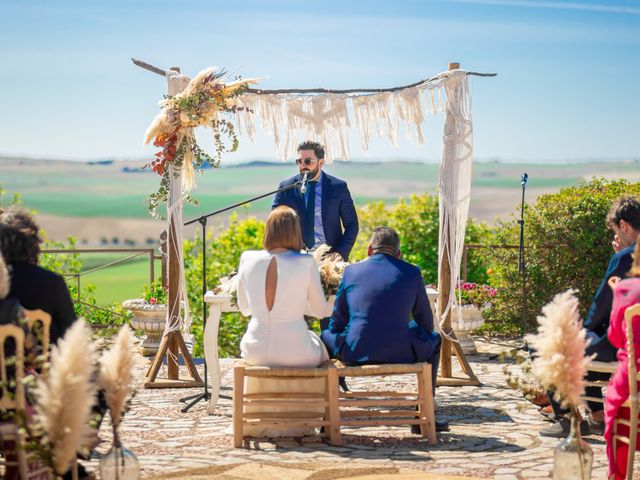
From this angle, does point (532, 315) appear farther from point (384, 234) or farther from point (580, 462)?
point (580, 462)

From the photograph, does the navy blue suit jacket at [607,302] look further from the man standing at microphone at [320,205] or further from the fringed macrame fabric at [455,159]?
the man standing at microphone at [320,205]

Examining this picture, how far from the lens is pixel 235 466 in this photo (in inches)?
196

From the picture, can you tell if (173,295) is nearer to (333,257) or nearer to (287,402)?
(333,257)

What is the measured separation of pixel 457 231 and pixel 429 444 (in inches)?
91.6

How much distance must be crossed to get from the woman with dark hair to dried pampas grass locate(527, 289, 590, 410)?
2.35 meters

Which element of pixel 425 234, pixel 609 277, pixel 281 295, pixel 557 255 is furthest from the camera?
pixel 425 234

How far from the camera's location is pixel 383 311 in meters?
5.62

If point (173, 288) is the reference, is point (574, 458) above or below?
below

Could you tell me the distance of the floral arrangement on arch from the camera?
700 centimetres

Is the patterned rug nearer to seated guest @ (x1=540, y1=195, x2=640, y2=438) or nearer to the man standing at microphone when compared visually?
seated guest @ (x1=540, y1=195, x2=640, y2=438)

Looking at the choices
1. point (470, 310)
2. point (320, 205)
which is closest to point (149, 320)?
point (320, 205)

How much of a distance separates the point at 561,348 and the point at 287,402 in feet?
8.65

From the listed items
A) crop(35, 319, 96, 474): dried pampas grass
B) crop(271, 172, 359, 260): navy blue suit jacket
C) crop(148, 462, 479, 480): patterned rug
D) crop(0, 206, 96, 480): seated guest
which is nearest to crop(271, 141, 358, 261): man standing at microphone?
crop(271, 172, 359, 260): navy blue suit jacket

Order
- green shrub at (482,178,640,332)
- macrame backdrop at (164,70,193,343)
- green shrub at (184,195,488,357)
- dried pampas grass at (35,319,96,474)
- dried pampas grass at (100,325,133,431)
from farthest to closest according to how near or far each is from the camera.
Result: 1. green shrub at (184,195,488,357)
2. green shrub at (482,178,640,332)
3. macrame backdrop at (164,70,193,343)
4. dried pampas grass at (100,325,133,431)
5. dried pampas grass at (35,319,96,474)
